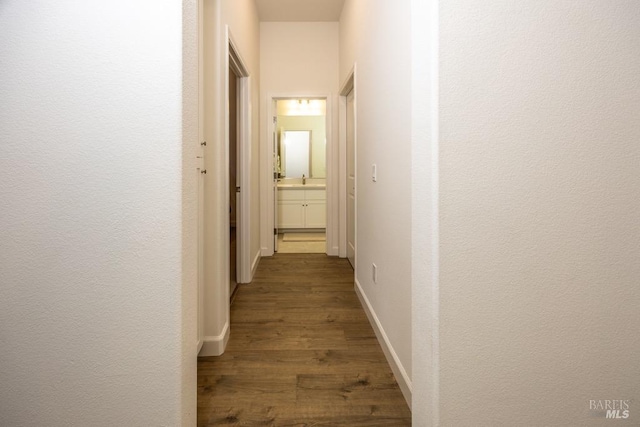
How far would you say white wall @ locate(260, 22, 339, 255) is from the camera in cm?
497

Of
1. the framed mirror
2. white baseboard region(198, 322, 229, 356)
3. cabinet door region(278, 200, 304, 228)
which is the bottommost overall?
white baseboard region(198, 322, 229, 356)

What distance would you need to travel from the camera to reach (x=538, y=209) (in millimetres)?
1297

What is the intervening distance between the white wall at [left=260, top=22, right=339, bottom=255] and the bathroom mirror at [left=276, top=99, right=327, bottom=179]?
215 cm

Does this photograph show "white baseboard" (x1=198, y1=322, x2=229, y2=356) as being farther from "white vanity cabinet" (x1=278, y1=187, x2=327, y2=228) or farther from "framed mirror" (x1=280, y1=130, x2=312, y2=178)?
"framed mirror" (x1=280, y1=130, x2=312, y2=178)

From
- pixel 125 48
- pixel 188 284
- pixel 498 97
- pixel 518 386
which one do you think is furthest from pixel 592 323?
pixel 125 48

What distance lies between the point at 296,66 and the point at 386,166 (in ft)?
10.4

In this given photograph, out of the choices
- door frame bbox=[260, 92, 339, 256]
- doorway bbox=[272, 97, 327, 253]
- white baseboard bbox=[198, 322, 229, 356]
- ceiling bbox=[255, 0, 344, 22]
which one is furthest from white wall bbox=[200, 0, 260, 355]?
doorway bbox=[272, 97, 327, 253]

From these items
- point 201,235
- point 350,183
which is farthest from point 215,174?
point 350,183

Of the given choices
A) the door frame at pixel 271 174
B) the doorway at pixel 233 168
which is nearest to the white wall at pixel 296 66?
the door frame at pixel 271 174

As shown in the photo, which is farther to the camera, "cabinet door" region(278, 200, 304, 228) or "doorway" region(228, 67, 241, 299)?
"cabinet door" region(278, 200, 304, 228)

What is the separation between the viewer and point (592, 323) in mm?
1322

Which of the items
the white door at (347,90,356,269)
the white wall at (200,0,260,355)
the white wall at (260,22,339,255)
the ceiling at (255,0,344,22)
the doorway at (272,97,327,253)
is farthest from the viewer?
the doorway at (272,97,327,253)

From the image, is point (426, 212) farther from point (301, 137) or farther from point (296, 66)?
point (301, 137)

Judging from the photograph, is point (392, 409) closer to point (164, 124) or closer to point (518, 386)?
point (518, 386)
